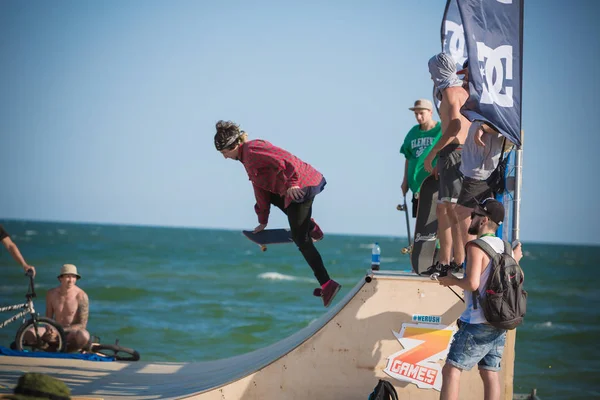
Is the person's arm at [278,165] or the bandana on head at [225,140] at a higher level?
the bandana on head at [225,140]

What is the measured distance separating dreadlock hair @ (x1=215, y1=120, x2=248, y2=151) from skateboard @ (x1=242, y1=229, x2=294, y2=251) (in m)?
0.91

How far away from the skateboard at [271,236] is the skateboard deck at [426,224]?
135cm

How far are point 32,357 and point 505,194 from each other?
17.6ft

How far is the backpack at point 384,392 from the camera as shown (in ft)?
17.3

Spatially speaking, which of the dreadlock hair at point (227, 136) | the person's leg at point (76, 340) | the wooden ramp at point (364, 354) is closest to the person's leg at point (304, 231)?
the wooden ramp at point (364, 354)

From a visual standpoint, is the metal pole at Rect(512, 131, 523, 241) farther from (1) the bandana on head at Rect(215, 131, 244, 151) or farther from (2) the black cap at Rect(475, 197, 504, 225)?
(1) the bandana on head at Rect(215, 131, 244, 151)

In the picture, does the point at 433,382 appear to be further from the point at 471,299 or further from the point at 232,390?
the point at 232,390

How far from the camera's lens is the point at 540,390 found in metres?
11.4

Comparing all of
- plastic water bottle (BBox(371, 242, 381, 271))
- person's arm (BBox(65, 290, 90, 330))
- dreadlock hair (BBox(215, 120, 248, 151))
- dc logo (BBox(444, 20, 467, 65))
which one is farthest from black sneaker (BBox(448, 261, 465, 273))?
person's arm (BBox(65, 290, 90, 330))

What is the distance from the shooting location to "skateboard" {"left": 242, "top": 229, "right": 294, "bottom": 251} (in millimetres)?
6621

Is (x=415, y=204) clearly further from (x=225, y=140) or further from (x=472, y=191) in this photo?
(x=225, y=140)

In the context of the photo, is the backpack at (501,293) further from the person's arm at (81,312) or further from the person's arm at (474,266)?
the person's arm at (81,312)

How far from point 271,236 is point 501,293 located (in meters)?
2.56

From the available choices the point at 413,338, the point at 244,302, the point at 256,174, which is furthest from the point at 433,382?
the point at 244,302
